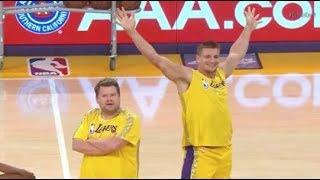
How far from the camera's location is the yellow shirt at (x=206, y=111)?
570 centimetres

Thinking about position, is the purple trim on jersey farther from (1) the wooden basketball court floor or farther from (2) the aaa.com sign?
(2) the aaa.com sign

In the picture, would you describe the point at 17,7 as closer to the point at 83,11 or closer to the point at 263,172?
the point at 83,11

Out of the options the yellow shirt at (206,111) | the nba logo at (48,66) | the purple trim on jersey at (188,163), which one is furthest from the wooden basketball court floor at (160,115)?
the yellow shirt at (206,111)

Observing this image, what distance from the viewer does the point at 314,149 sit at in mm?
8344

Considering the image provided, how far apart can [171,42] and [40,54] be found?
2071mm

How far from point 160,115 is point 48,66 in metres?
3.35

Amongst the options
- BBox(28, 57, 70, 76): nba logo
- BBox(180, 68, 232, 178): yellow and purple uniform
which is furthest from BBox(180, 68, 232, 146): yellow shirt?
BBox(28, 57, 70, 76): nba logo

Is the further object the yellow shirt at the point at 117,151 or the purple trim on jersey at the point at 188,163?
the purple trim on jersey at the point at 188,163

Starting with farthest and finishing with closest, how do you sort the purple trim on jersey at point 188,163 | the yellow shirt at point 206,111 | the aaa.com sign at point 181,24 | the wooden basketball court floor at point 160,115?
the aaa.com sign at point 181,24
the wooden basketball court floor at point 160,115
the purple trim on jersey at point 188,163
the yellow shirt at point 206,111

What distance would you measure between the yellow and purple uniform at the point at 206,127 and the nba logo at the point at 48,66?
260 inches

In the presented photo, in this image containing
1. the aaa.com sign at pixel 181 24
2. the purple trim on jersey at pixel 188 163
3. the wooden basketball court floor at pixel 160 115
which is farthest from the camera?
the aaa.com sign at pixel 181 24

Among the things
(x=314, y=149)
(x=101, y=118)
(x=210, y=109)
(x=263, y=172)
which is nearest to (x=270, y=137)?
(x=314, y=149)

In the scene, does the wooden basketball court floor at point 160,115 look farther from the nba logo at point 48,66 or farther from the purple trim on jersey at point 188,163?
the purple trim on jersey at point 188,163

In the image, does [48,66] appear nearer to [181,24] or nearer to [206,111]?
[181,24]
